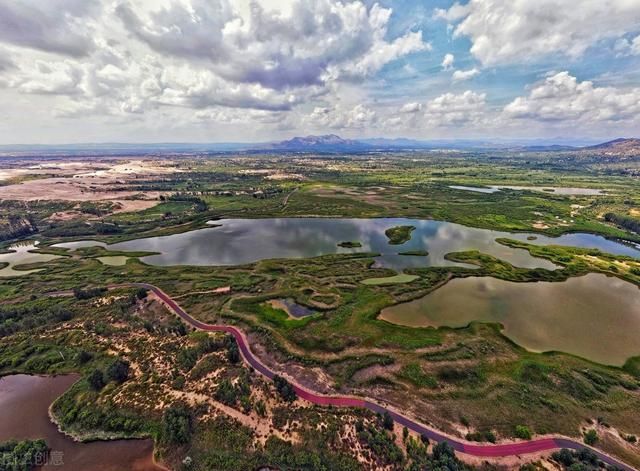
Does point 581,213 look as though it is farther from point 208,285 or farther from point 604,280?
point 208,285

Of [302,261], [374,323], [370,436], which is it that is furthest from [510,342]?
[302,261]

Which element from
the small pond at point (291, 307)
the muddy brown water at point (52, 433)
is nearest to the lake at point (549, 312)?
the small pond at point (291, 307)

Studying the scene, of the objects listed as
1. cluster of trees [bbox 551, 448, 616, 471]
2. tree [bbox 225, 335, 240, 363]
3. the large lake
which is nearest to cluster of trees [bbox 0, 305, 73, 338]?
the large lake

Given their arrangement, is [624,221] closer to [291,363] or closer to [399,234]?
[399,234]

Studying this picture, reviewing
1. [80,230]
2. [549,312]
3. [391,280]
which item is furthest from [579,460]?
[80,230]

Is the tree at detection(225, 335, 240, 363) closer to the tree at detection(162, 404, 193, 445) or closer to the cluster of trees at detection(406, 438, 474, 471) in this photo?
the tree at detection(162, 404, 193, 445)
